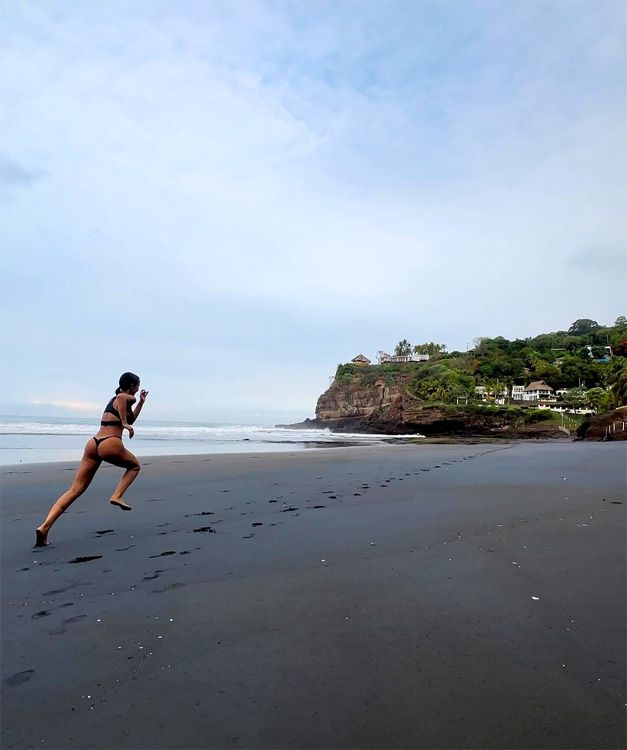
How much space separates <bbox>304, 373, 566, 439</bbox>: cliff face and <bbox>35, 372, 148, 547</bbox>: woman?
213 ft

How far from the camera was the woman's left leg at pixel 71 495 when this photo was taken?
16.7ft

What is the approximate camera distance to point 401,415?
84.0 m

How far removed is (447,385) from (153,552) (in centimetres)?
9814

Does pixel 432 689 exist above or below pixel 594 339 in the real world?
below

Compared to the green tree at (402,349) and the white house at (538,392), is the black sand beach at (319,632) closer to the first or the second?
the white house at (538,392)

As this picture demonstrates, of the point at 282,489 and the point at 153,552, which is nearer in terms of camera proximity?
the point at 153,552

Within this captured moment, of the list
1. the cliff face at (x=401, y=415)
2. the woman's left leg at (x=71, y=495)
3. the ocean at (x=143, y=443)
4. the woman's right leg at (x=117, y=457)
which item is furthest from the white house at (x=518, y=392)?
the woman's left leg at (x=71, y=495)

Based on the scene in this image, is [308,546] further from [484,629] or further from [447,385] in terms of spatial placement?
[447,385]

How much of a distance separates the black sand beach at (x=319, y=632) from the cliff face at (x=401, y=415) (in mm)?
64307

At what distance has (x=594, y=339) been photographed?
461 ft

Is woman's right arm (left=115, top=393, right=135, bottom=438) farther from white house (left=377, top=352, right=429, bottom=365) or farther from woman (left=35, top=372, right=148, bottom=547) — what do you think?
white house (left=377, top=352, right=429, bottom=365)

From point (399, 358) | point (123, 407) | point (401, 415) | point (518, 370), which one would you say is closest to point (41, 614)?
point (123, 407)

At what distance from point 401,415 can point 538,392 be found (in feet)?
126

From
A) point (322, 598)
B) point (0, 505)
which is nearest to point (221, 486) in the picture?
point (0, 505)
